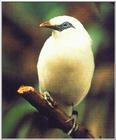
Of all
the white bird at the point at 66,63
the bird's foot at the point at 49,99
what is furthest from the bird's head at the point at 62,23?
the bird's foot at the point at 49,99

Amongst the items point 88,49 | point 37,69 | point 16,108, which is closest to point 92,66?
point 88,49

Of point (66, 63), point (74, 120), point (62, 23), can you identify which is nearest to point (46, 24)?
point (62, 23)

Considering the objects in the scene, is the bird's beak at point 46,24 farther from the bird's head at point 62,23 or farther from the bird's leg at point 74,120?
the bird's leg at point 74,120

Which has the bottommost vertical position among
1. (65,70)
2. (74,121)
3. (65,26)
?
(74,121)

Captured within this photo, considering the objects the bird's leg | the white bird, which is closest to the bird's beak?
the white bird

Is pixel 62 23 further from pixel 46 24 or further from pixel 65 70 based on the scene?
pixel 65 70

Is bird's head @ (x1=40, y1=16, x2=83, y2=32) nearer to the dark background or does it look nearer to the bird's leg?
the dark background
